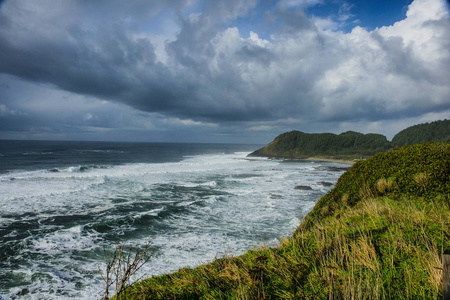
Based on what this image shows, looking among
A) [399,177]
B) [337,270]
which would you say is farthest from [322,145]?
[337,270]

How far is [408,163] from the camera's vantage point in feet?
31.1

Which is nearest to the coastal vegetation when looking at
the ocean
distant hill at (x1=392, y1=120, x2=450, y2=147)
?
distant hill at (x1=392, y1=120, x2=450, y2=147)

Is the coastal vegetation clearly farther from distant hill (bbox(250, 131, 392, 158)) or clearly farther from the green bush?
the green bush

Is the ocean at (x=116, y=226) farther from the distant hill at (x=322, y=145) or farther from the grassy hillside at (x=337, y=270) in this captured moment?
the distant hill at (x=322, y=145)

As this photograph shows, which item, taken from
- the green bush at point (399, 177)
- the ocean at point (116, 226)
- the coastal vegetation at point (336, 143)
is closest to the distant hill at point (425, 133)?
the coastal vegetation at point (336, 143)

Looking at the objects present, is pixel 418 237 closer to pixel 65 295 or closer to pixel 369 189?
pixel 369 189

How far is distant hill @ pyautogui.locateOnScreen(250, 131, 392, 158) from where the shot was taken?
301ft

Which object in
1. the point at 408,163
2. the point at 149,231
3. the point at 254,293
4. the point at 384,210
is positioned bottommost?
the point at 149,231

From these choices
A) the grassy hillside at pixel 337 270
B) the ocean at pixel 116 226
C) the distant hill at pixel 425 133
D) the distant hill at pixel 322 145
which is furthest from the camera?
the distant hill at pixel 425 133

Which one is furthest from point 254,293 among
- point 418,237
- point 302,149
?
point 302,149

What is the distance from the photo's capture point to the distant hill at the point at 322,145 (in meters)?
91.7

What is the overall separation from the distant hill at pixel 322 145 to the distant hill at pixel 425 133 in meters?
14.3

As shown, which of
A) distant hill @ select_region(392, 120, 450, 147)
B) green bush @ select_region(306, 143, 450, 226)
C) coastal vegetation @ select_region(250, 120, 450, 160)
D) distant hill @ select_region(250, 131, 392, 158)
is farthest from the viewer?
distant hill @ select_region(392, 120, 450, 147)

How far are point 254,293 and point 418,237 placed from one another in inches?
130
